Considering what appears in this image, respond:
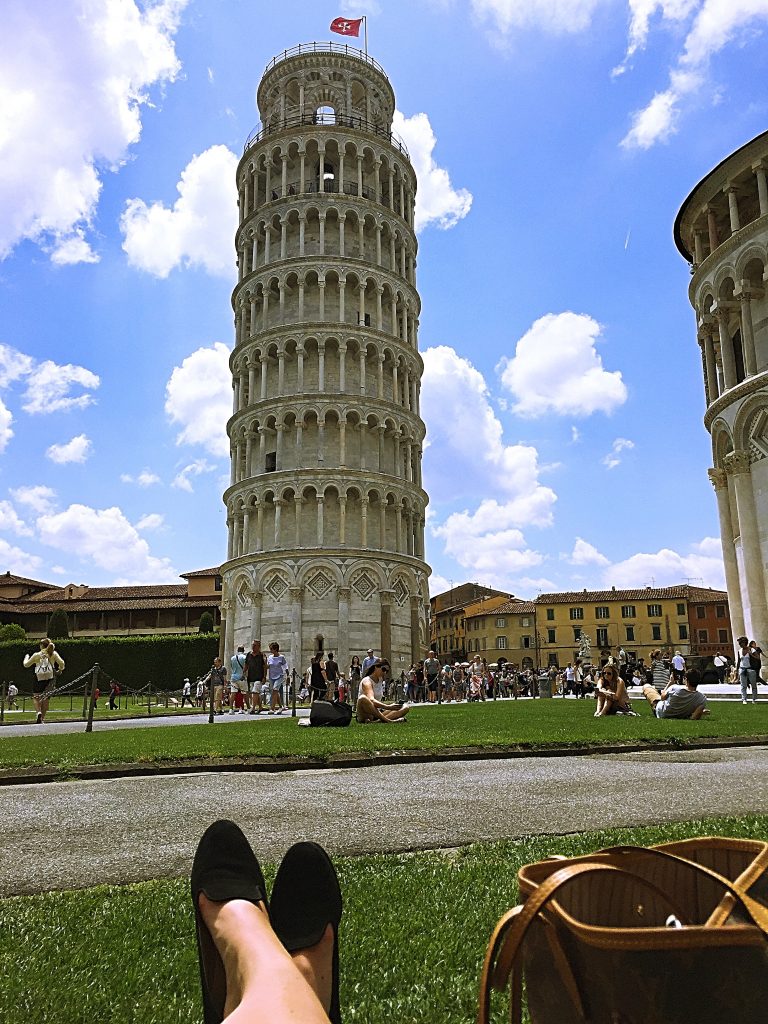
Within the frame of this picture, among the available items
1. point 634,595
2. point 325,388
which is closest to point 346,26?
point 325,388

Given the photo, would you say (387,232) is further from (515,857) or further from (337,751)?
(515,857)

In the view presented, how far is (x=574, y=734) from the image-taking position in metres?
11.4

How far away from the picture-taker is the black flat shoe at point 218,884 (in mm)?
1950

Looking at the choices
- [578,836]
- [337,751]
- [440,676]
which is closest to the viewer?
[578,836]

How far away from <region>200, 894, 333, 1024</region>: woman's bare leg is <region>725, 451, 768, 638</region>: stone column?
32244mm

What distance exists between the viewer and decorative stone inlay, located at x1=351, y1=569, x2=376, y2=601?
45.1 meters

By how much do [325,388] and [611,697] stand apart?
3391 cm

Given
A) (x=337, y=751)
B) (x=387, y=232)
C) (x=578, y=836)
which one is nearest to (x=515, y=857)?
(x=578, y=836)

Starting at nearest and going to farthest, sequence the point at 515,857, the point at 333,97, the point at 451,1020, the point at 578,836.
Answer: the point at 451,1020 → the point at 515,857 → the point at 578,836 → the point at 333,97

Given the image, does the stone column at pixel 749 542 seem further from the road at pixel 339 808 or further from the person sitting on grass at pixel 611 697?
the road at pixel 339 808

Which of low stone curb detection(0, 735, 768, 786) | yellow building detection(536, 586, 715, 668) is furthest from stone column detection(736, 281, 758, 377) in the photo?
yellow building detection(536, 586, 715, 668)

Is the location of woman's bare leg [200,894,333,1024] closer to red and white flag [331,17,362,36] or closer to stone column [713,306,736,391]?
stone column [713,306,736,391]

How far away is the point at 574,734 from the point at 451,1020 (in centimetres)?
963

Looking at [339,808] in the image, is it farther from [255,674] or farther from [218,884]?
[255,674]
